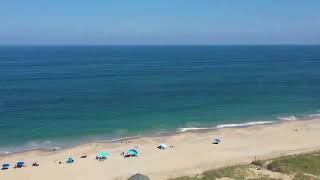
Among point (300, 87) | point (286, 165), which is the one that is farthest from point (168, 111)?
point (300, 87)

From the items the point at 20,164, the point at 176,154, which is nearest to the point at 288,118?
the point at 176,154

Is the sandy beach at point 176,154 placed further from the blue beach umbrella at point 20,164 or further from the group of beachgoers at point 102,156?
the blue beach umbrella at point 20,164

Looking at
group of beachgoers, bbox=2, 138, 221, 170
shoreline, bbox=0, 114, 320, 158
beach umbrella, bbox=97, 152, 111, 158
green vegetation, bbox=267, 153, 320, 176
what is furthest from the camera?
shoreline, bbox=0, 114, 320, 158

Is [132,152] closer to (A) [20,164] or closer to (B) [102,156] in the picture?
(B) [102,156]

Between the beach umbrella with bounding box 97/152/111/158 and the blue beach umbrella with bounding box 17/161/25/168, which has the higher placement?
the beach umbrella with bounding box 97/152/111/158

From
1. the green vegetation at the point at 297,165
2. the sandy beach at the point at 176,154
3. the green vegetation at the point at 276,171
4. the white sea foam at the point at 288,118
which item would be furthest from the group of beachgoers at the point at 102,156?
the white sea foam at the point at 288,118

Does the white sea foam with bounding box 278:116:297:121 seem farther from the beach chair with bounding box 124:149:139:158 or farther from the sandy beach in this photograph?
the beach chair with bounding box 124:149:139:158

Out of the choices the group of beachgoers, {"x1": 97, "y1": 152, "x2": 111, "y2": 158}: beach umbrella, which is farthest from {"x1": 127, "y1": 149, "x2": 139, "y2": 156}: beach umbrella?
{"x1": 97, "y1": 152, "x2": 111, "y2": 158}: beach umbrella

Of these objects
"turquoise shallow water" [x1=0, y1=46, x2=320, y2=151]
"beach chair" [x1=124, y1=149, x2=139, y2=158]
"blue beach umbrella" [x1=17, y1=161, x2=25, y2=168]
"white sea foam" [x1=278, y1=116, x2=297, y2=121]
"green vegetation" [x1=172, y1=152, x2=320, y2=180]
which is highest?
"turquoise shallow water" [x1=0, y1=46, x2=320, y2=151]
